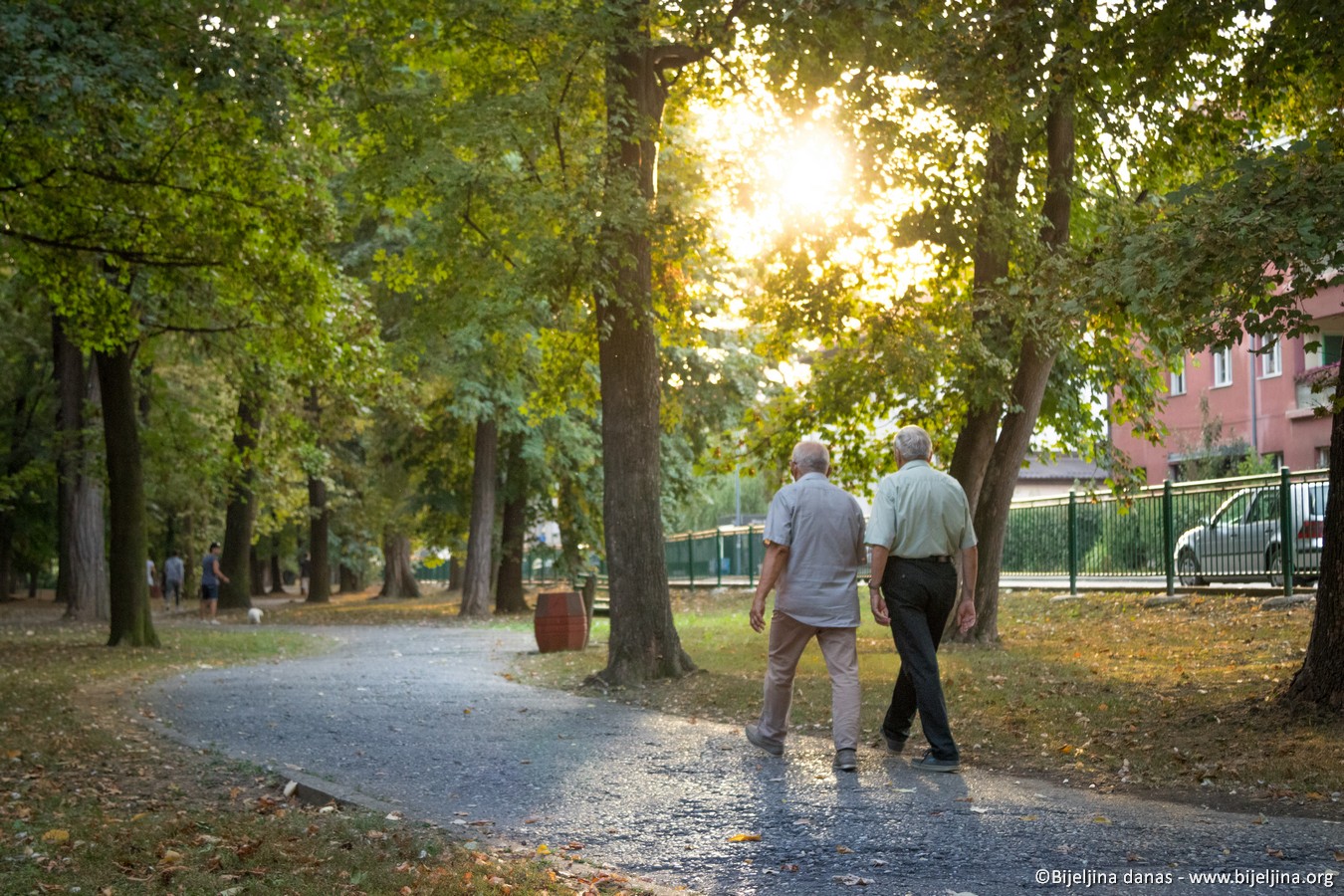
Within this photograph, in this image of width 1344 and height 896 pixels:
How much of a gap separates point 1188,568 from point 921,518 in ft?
50.9

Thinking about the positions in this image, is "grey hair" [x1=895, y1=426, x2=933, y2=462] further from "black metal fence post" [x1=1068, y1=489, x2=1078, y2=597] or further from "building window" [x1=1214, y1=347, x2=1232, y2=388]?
"building window" [x1=1214, y1=347, x2=1232, y2=388]

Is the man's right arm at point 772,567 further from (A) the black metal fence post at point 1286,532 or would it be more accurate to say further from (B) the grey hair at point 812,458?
(A) the black metal fence post at point 1286,532

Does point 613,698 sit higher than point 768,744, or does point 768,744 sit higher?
point 768,744

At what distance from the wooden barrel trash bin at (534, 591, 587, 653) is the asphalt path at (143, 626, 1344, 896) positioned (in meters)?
7.44

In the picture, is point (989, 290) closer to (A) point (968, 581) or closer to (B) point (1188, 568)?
(A) point (968, 581)

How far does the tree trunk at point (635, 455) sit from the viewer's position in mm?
15820

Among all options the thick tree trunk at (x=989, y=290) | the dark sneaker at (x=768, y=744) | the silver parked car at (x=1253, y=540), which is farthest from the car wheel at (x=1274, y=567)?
the dark sneaker at (x=768, y=744)

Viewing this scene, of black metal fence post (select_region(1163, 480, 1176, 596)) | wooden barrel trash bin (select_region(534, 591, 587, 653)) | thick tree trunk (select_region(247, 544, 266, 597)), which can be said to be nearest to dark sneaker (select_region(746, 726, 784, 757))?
wooden barrel trash bin (select_region(534, 591, 587, 653))

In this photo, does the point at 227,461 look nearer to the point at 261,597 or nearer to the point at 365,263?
the point at 365,263

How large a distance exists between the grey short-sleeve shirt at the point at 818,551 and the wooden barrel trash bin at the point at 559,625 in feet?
39.6

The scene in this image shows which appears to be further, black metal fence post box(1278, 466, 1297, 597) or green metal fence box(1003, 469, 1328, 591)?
green metal fence box(1003, 469, 1328, 591)

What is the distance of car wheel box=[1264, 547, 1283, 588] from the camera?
20.7 meters

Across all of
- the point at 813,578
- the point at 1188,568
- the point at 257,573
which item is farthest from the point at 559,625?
the point at 257,573

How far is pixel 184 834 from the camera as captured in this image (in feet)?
23.8
